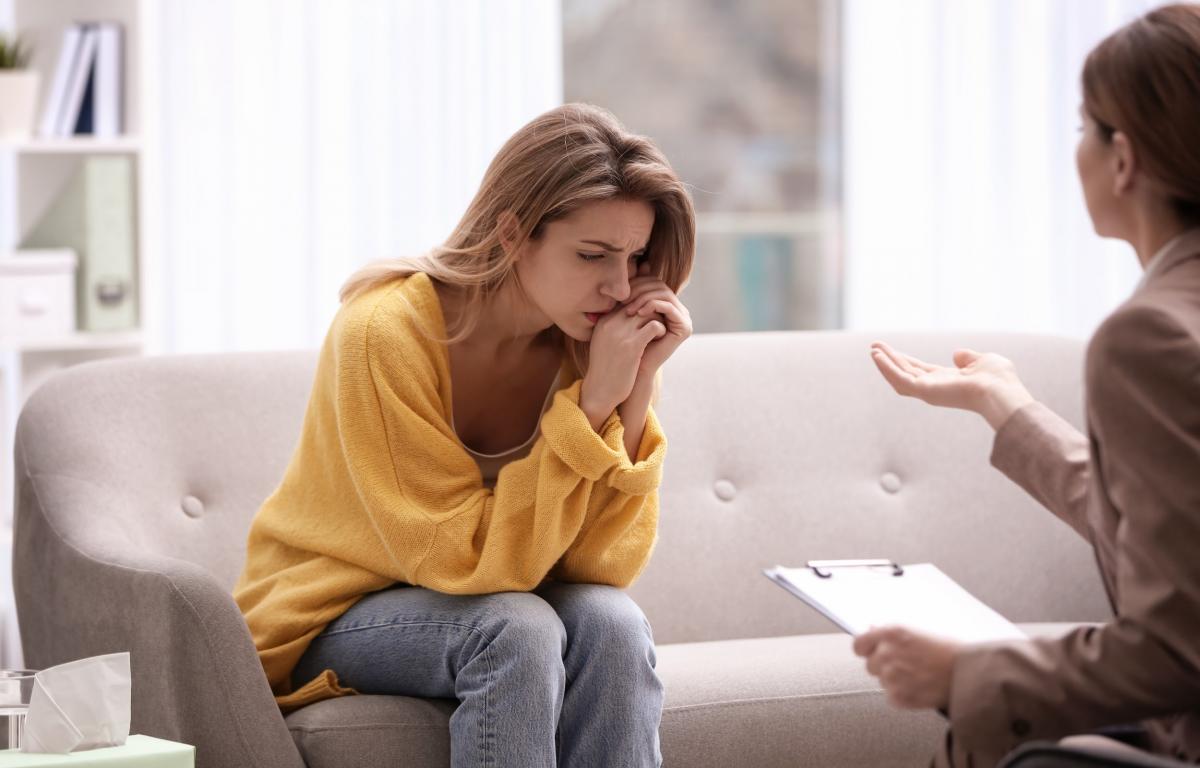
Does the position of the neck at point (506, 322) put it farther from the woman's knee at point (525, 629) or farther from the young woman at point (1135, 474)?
the young woman at point (1135, 474)

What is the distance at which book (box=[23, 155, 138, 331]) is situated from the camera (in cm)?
290

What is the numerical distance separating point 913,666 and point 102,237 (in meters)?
2.26

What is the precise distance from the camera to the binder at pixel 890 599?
1.39 meters

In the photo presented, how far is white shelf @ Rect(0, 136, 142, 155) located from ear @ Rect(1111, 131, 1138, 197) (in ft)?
7.52

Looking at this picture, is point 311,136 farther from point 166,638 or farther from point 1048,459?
point 1048,459

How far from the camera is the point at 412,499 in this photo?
180 centimetres

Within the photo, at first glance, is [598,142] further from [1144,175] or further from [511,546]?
[1144,175]

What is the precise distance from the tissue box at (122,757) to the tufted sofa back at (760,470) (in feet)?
2.17

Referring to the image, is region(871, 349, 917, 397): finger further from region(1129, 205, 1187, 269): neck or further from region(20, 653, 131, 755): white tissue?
region(20, 653, 131, 755): white tissue

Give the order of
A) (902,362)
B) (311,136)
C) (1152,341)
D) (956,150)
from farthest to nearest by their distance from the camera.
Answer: (956,150)
(311,136)
(902,362)
(1152,341)

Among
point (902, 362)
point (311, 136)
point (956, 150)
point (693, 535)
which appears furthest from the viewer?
point (956, 150)

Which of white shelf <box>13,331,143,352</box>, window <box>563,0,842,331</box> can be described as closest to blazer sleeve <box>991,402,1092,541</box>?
white shelf <box>13,331,143,352</box>

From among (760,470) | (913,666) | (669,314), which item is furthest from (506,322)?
(913,666)

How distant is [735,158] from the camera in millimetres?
6242
